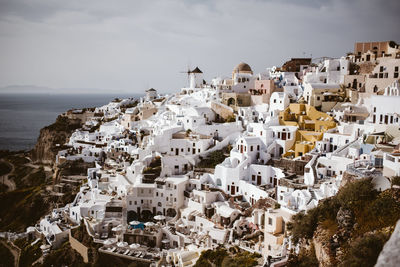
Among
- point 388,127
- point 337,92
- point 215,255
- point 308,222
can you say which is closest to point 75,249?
point 215,255

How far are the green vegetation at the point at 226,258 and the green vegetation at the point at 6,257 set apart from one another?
18.1 metres

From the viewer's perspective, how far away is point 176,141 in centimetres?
2983

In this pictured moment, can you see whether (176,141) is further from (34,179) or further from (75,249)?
(34,179)

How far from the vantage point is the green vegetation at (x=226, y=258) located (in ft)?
54.7

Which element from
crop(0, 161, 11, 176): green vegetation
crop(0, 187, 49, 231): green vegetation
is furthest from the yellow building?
crop(0, 161, 11, 176): green vegetation

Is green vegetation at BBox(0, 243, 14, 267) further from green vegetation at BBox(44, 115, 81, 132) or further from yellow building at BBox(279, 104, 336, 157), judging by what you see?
green vegetation at BBox(44, 115, 81, 132)

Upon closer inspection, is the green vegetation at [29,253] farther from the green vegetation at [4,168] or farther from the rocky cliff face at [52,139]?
the green vegetation at [4,168]

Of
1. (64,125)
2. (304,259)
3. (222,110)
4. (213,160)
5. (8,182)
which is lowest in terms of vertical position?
(8,182)

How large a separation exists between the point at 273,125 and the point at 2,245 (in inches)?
983

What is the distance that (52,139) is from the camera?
49438mm

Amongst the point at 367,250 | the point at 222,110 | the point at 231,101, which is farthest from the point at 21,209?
the point at 367,250

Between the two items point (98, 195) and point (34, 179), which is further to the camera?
point (34, 179)

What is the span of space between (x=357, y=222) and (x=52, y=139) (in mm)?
46264

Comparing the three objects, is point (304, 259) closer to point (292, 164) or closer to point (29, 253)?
point (292, 164)
